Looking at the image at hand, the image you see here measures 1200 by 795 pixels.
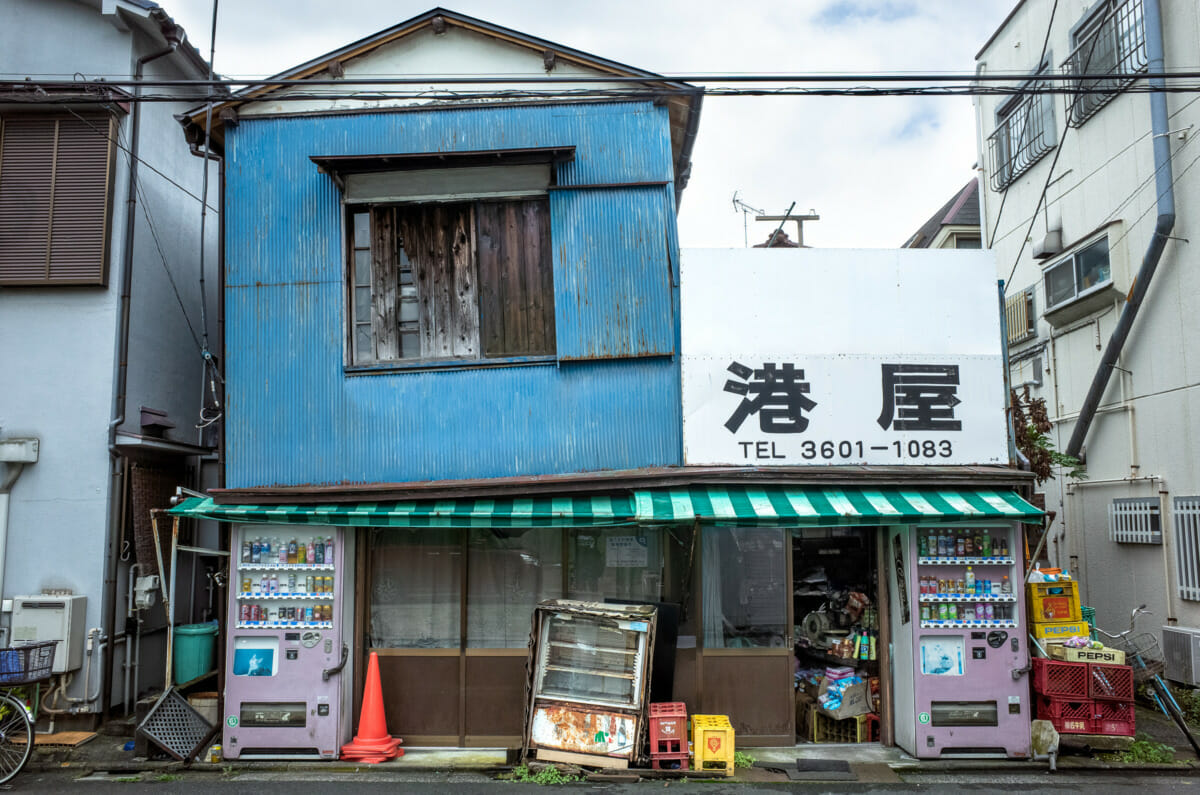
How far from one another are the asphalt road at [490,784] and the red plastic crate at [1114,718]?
441mm

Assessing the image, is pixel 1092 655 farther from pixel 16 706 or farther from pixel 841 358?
pixel 16 706

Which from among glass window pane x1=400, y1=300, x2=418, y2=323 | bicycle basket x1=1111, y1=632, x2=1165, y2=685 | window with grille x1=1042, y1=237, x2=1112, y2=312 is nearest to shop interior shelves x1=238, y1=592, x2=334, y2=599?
glass window pane x1=400, y1=300, x2=418, y2=323

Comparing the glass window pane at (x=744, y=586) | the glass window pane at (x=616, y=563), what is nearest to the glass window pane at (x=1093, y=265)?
the glass window pane at (x=744, y=586)

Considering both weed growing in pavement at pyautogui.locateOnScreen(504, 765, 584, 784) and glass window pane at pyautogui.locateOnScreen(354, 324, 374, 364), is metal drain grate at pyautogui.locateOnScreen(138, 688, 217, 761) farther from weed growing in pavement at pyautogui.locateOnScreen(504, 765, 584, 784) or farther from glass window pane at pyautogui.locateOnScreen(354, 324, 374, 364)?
glass window pane at pyautogui.locateOnScreen(354, 324, 374, 364)

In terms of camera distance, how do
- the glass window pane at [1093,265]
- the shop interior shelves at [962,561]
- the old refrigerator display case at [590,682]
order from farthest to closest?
1. the glass window pane at [1093,265]
2. the shop interior shelves at [962,561]
3. the old refrigerator display case at [590,682]

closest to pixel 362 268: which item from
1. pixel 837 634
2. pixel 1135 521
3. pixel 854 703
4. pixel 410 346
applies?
pixel 410 346

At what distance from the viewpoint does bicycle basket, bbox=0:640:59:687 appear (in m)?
8.99

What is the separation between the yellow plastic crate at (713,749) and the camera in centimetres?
902

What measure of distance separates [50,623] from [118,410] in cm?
271

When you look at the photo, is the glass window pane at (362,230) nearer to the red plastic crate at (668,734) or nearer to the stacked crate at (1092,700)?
the red plastic crate at (668,734)

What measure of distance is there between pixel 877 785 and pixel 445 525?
5.40m

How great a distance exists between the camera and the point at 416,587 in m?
10.5

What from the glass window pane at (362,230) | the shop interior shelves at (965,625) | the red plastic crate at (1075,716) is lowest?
the red plastic crate at (1075,716)

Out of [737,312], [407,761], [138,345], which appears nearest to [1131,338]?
[737,312]
